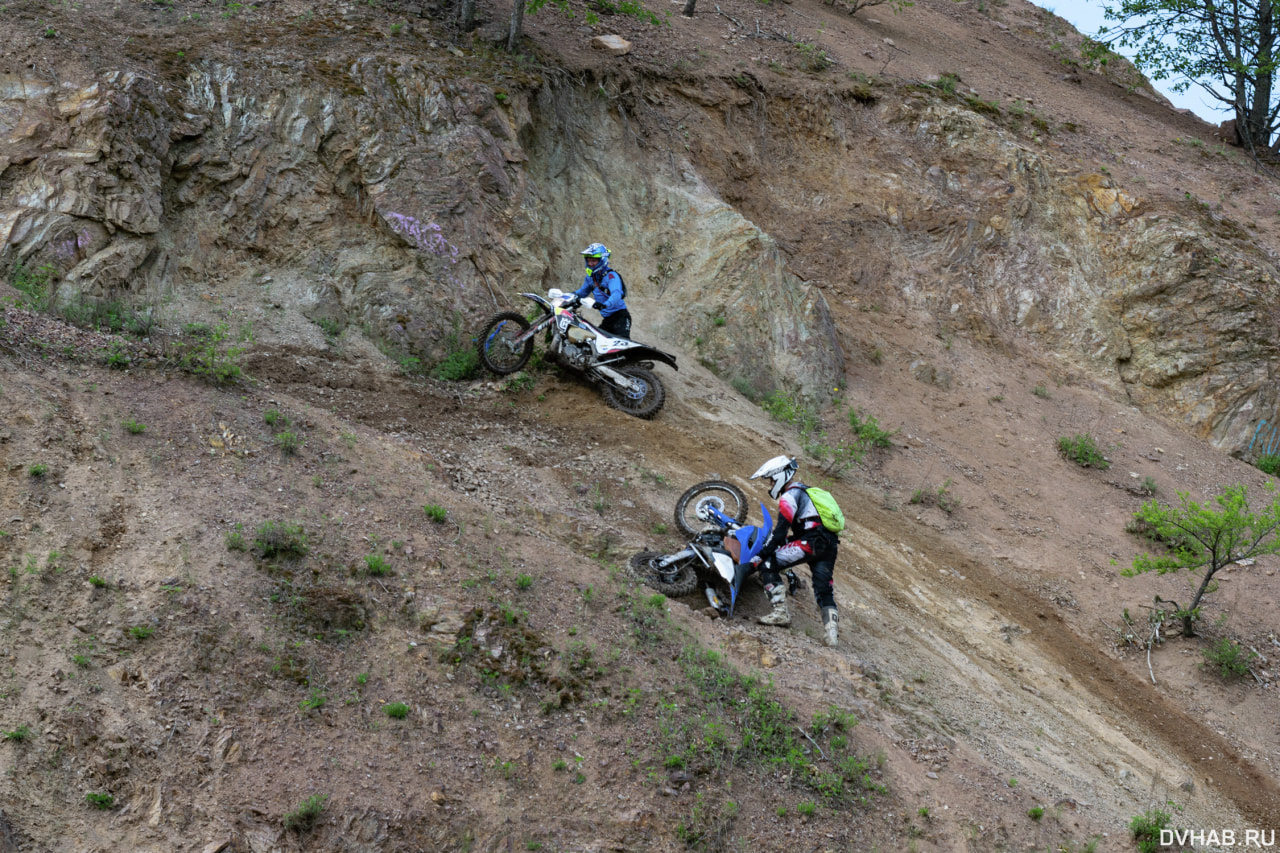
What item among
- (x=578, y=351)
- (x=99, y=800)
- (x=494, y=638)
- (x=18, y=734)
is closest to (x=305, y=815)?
(x=99, y=800)

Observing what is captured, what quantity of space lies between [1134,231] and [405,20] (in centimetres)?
1514

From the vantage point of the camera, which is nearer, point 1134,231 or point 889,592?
point 889,592

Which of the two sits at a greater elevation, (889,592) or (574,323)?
(574,323)

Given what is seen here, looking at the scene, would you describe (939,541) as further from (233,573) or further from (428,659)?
(233,573)

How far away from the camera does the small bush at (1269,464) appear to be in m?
16.1

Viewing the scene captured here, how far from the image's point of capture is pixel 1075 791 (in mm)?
7531

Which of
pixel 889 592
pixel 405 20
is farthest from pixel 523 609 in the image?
pixel 405 20

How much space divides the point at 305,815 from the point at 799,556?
16.1 ft

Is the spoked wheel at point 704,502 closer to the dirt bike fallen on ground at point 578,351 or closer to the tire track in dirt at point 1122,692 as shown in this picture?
the dirt bike fallen on ground at point 578,351

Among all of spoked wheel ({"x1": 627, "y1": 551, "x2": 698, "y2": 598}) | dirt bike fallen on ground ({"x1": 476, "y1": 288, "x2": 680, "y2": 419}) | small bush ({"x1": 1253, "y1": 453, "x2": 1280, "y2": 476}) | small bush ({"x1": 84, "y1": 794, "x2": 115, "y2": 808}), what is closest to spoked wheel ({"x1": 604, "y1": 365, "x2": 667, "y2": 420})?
dirt bike fallen on ground ({"x1": 476, "y1": 288, "x2": 680, "y2": 419})

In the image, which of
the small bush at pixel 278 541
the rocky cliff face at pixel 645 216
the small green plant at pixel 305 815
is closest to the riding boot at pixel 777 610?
the small bush at pixel 278 541

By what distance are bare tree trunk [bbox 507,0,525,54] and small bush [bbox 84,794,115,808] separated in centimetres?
1384

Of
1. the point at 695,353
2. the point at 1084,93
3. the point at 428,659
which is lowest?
the point at 428,659

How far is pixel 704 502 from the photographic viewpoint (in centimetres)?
946
